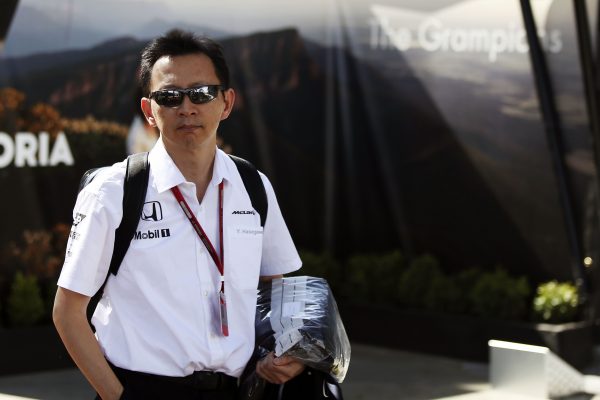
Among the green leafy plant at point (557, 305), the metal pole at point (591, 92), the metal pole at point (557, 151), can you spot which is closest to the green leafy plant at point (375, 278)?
the green leafy plant at point (557, 305)

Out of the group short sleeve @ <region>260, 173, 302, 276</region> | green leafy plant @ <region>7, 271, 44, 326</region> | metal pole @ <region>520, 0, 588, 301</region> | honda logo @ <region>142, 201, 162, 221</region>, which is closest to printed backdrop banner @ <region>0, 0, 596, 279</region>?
metal pole @ <region>520, 0, 588, 301</region>

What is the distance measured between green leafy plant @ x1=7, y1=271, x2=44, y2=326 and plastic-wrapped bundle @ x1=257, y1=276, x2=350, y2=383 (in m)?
4.61

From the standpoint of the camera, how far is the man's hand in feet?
9.29

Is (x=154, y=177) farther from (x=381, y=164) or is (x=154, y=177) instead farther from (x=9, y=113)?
(x=381, y=164)

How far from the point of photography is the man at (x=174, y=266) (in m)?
2.66

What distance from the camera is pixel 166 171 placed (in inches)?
109

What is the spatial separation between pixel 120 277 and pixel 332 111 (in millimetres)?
6725

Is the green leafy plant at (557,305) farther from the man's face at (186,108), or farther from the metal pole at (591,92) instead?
the man's face at (186,108)

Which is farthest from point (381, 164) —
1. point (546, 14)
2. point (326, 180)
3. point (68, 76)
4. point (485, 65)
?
point (68, 76)

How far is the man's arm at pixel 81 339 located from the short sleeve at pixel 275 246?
0.60m

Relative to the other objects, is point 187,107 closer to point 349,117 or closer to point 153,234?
point 153,234

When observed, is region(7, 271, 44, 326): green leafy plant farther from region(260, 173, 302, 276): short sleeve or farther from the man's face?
the man's face

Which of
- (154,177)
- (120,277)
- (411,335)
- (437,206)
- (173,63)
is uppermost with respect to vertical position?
(173,63)

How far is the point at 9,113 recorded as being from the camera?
7492mm
